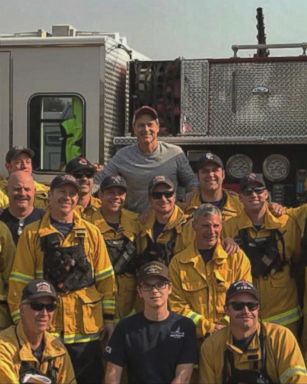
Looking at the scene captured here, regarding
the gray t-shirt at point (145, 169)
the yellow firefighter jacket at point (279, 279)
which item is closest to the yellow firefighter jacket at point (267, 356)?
the yellow firefighter jacket at point (279, 279)

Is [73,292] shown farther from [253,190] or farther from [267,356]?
[253,190]

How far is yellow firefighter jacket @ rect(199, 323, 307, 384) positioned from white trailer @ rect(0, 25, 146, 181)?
3176 millimetres

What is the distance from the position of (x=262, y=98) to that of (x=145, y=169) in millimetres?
2157

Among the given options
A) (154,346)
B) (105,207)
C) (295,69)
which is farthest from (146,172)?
(295,69)

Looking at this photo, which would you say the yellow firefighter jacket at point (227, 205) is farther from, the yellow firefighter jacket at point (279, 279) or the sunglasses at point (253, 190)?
the sunglasses at point (253, 190)

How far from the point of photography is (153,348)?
4.32 meters

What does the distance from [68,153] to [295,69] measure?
2.46m

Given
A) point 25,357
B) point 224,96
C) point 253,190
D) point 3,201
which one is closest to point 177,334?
point 25,357

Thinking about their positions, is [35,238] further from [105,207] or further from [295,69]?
[295,69]

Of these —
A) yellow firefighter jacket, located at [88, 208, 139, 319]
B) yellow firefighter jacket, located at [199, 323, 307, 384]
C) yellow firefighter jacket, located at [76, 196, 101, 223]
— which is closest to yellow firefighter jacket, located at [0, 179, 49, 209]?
yellow firefighter jacket, located at [76, 196, 101, 223]

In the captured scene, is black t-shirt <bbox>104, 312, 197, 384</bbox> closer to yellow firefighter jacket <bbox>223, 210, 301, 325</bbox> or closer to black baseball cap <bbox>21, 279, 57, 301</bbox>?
black baseball cap <bbox>21, 279, 57, 301</bbox>

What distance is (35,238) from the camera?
468 centimetres

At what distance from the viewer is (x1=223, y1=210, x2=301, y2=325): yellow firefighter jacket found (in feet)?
16.6

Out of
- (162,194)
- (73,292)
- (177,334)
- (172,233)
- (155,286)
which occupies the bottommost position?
(177,334)
